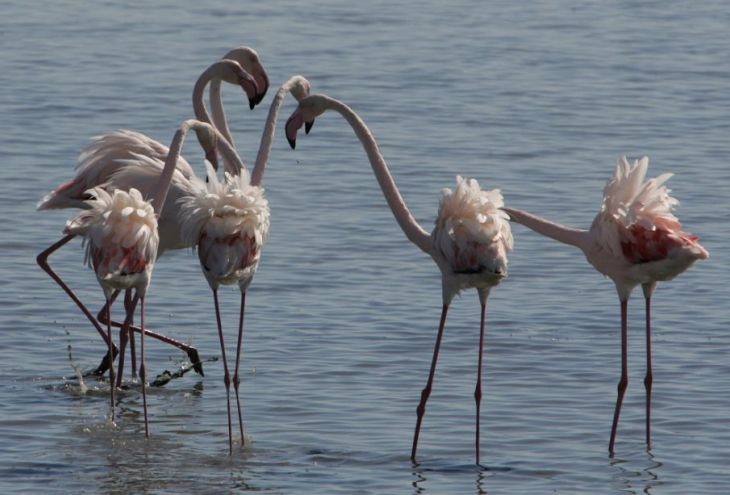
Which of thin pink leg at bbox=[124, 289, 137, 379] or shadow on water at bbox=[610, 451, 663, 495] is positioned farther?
thin pink leg at bbox=[124, 289, 137, 379]

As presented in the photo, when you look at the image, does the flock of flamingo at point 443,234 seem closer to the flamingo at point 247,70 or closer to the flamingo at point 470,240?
the flamingo at point 470,240

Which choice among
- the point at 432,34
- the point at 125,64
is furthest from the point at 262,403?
the point at 432,34

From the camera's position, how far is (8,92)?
1650cm

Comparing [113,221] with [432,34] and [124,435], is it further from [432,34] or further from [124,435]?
[432,34]

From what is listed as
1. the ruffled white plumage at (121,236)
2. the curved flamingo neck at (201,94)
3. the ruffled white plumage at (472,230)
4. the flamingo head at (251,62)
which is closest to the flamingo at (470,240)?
the ruffled white plumage at (472,230)

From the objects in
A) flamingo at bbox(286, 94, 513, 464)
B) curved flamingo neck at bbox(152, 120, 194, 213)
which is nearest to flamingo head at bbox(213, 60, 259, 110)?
curved flamingo neck at bbox(152, 120, 194, 213)

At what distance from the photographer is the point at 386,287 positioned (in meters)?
10.8

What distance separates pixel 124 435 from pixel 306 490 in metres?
1.31

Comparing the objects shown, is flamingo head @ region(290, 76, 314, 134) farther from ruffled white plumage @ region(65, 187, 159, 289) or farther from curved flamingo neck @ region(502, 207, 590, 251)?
curved flamingo neck @ region(502, 207, 590, 251)

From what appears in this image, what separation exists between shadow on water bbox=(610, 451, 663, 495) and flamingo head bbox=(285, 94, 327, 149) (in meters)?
2.24

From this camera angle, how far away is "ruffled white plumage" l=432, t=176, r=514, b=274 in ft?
24.6

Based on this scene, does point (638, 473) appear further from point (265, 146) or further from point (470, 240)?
point (265, 146)

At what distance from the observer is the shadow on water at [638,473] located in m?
7.49

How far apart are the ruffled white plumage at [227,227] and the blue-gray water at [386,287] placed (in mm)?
893
